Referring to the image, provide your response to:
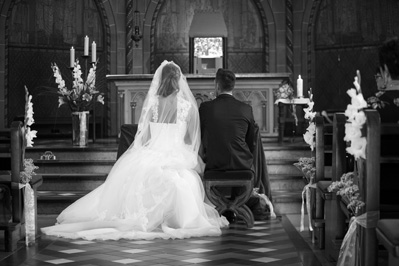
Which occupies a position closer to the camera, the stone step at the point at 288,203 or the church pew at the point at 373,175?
the church pew at the point at 373,175

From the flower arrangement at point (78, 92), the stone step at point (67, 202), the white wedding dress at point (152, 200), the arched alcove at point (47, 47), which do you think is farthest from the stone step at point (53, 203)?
the arched alcove at point (47, 47)

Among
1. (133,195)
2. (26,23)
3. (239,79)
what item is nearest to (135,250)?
(133,195)

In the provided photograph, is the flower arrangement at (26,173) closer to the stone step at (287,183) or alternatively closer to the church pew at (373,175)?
the church pew at (373,175)

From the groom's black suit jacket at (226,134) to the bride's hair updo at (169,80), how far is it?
1.22 feet

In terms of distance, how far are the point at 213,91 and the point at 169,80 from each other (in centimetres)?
420

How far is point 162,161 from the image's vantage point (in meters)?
7.61

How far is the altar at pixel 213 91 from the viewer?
11.8 m

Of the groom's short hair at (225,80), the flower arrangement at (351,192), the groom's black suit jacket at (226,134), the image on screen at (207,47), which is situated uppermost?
the image on screen at (207,47)

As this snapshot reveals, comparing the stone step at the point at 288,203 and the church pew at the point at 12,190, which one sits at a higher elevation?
the church pew at the point at 12,190

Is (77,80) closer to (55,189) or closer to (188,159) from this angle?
(55,189)

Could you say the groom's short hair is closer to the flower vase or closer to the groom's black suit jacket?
the groom's black suit jacket

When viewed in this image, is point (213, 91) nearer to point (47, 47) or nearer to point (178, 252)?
point (47, 47)

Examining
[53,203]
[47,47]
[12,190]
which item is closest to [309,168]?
[12,190]

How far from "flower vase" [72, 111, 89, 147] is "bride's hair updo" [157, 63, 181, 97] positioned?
3.46m
